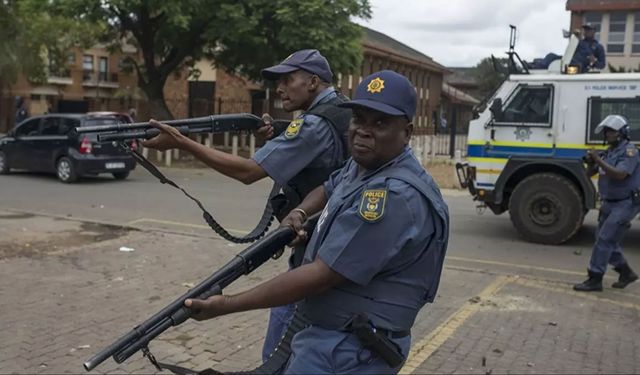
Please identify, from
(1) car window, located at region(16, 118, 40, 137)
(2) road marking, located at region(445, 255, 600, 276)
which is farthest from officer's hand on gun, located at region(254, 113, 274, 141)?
(1) car window, located at region(16, 118, 40, 137)

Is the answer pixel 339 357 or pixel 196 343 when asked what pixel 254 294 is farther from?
pixel 196 343

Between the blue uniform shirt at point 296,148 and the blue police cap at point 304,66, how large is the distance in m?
0.26

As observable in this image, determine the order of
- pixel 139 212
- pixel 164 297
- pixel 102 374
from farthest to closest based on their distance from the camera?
pixel 139 212, pixel 164 297, pixel 102 374

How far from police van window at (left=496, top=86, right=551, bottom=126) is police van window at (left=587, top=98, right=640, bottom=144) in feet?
1.86

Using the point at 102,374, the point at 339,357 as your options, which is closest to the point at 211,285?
the point at 339,357

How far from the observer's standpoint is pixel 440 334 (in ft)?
17.6

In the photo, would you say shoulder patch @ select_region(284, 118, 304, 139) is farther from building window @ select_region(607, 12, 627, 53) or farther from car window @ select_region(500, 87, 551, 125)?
building window @ select_region(607, 12, 627, 53)

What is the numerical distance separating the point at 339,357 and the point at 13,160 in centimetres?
1623

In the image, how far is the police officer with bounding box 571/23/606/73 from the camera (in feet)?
33.9

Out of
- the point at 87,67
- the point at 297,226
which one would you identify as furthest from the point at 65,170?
the point at 87,67

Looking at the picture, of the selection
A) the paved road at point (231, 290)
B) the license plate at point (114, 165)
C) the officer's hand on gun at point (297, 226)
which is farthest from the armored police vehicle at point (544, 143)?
the license plate at point (114, 165)

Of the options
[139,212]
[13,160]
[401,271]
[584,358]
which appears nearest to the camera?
[401,271]

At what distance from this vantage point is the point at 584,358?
16.0 feet

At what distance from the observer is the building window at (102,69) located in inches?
1940
